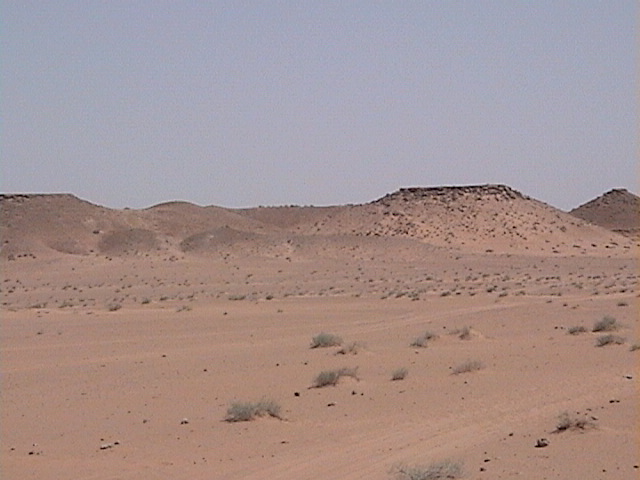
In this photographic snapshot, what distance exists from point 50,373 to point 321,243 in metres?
60.9

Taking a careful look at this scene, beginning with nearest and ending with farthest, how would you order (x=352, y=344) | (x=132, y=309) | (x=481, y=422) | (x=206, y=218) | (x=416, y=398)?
(x=481, y=422) → (x=416, y=398) → (x=352, y=344) → (x=132, y=309) → (x=206, y=218)

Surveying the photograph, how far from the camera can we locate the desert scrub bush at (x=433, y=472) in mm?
9648

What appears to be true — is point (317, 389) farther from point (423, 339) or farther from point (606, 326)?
point (606, 326)

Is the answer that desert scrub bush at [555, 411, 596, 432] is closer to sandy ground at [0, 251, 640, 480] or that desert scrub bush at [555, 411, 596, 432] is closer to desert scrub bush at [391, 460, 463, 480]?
sandy ground at [0, 251, 640, 480]

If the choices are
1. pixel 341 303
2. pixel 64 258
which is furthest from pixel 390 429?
pixel 64 258

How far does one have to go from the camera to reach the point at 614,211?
128375mm

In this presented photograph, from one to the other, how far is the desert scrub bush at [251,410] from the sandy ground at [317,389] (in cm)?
17

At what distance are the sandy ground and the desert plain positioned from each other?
54 millimetres

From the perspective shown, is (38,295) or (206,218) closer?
(38,295)

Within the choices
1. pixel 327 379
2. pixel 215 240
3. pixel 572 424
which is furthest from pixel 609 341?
pixel 215 240

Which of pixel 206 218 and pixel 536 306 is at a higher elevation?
pixel 206 218

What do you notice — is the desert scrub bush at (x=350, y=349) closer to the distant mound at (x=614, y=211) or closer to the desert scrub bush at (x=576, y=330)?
the desert scrub bush at (x=576, y=330)

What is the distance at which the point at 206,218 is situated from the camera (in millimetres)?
114750

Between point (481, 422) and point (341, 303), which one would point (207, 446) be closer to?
point (481, 422)
